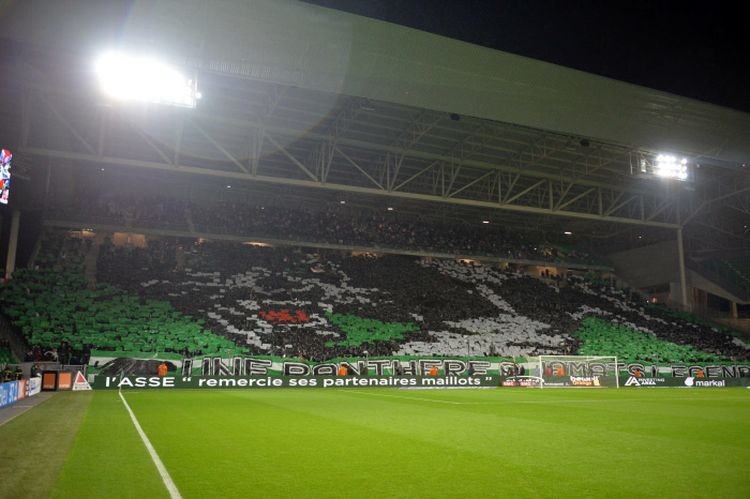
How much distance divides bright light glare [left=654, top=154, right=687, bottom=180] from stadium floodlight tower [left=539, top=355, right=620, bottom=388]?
10.3 m

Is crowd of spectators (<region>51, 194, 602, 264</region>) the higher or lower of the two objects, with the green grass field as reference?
higher

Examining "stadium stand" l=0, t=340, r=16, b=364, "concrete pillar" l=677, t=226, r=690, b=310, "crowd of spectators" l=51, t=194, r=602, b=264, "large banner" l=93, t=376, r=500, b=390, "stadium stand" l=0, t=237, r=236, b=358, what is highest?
"crowd of spectators" l=51, t=194, r=602, b=264

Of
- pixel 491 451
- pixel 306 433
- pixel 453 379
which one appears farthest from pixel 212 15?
pixel 453 379

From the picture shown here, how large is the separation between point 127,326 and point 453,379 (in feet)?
52.7

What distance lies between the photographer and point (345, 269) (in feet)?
130

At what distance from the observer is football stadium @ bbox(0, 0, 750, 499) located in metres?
7.27

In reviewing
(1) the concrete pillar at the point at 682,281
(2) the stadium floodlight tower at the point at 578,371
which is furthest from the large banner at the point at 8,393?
(1) the concrete pillar at the point at 682,281

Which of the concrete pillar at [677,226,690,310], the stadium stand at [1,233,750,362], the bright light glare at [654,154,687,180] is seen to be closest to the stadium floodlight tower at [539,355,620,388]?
the stadium stand at [1,233,750,362]

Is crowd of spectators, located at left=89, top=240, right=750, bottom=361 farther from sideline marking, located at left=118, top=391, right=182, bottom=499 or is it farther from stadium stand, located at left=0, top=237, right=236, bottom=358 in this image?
sideline marking, located at left=118, top=391, right=182, bottom=499

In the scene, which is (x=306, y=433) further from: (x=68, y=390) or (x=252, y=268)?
(x=252, y=268)

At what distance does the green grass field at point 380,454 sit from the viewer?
5.10m

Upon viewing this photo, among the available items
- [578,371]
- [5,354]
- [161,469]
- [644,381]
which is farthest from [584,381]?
[161,469]

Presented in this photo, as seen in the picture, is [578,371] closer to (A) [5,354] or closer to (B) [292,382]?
(B) [292,382]

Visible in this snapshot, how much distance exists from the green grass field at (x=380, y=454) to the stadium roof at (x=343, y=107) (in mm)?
11299
